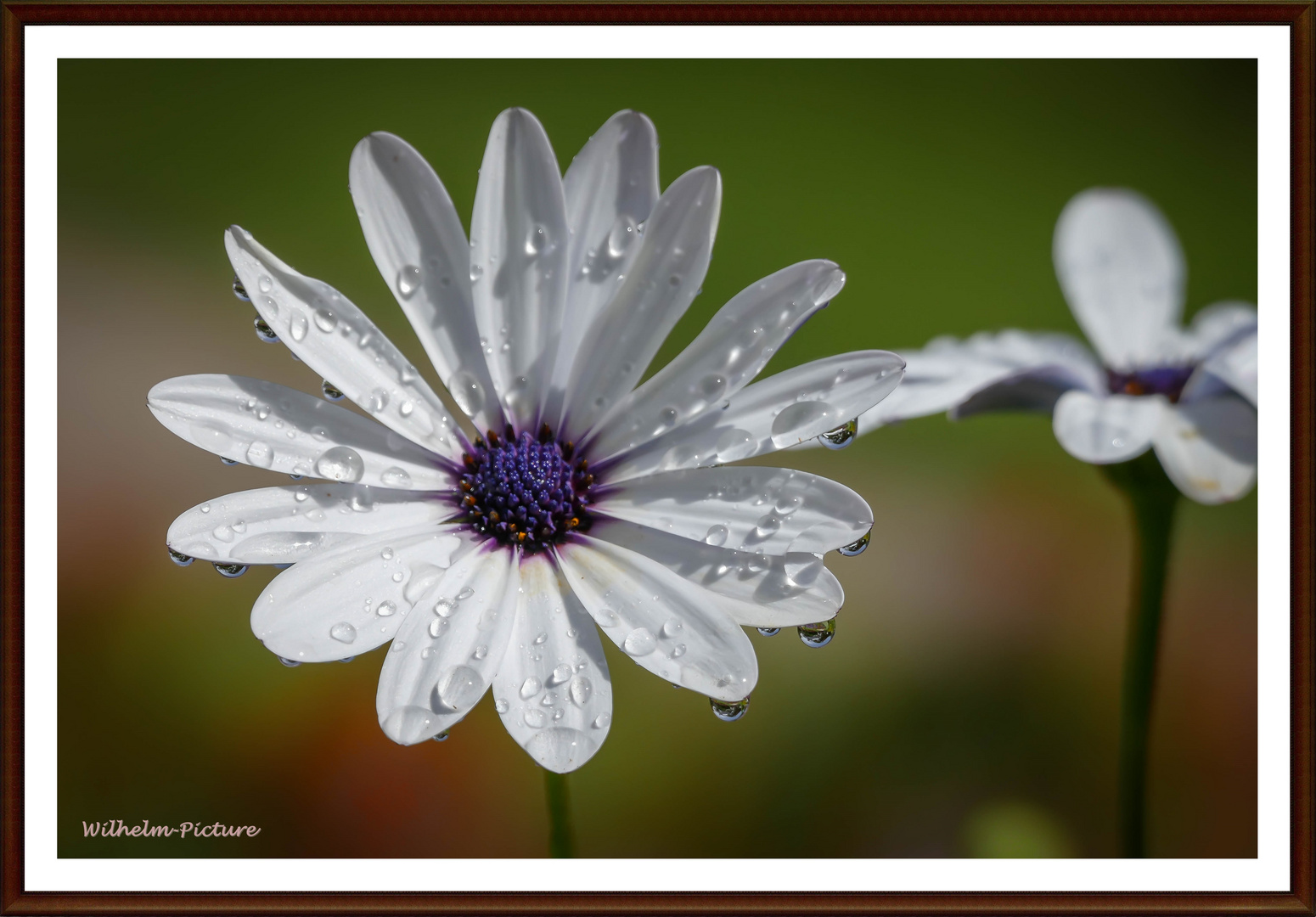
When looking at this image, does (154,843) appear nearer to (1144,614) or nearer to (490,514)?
(490,514)

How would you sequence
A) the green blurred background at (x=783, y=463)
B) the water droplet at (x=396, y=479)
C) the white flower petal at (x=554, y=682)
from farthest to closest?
the green blurred background at (x=783, y=463) < the water droplet at (x=396, y=479) < the white flower petal at (x=554, y=682)

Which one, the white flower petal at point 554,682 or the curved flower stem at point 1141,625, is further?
the curved flower stem at point 1141,625

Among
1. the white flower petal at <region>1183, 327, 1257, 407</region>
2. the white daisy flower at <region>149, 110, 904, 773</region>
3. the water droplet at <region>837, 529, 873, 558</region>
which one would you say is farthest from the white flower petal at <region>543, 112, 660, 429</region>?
the white flower petal at <region>1183, 327, 1257, 407</region>

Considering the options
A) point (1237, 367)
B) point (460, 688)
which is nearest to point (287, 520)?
point (460, 688)

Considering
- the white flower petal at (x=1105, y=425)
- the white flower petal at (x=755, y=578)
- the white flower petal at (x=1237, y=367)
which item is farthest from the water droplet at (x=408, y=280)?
the white flower petal at (x=1237, y=367)

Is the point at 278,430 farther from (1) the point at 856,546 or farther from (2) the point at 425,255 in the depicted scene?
(1) the point at 856,546

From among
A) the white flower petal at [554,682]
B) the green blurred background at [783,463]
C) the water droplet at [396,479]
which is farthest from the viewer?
the green blurred background at [783,463]

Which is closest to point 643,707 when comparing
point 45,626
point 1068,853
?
point 1068,853

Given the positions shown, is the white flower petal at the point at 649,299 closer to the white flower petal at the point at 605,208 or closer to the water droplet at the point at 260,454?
the white flower petal at the point at 605,208
